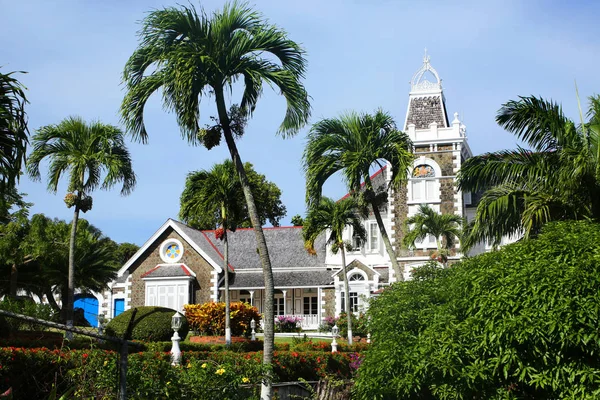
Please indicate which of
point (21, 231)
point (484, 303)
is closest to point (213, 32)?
point (484, 303)

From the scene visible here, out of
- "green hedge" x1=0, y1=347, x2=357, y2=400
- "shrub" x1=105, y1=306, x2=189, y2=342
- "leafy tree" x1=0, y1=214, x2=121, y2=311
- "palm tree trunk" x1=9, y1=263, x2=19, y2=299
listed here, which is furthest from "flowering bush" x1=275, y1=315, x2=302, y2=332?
"green hedge" x1=0, y1=347, x2=357, y2=400

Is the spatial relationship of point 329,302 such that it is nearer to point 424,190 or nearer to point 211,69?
point 424,190

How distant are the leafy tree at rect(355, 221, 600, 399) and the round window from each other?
31.8m

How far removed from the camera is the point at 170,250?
42.5 m

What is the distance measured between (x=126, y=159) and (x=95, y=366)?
54.8 feet

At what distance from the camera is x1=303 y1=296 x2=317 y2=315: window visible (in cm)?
4412

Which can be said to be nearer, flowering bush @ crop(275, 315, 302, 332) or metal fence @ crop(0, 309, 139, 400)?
metal fence @ crop(0, 309, 139, 400)

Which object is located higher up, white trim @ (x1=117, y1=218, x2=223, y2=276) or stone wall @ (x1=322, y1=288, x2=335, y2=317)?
white trim @ (x1=117, y1=218, x2=223, y2=276)

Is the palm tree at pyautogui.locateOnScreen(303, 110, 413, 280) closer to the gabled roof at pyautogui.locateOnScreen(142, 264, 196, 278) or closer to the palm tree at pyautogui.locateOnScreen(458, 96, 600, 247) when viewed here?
the palm tree at pyautogui.locateOnScreen(458, 96, 600, 247)

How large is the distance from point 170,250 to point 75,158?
1879 centimetres

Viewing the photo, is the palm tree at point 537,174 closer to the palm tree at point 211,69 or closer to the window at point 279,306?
the palm tree at point 211,69

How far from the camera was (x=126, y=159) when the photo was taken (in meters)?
26.4

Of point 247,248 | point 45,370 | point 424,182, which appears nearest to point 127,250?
point 247,248

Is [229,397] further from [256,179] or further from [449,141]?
[256,179]
